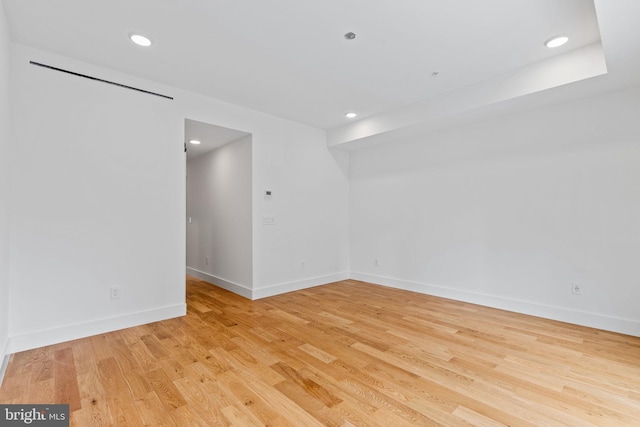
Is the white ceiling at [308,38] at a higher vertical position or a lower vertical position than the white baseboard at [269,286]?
higher

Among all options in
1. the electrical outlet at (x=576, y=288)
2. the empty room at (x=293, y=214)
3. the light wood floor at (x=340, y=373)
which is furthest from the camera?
the electrical outlet at (x=576, y=288)

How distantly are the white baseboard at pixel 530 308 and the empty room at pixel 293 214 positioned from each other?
20 mm

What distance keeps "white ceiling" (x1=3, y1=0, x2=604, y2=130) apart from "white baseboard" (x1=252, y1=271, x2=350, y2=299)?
265cm

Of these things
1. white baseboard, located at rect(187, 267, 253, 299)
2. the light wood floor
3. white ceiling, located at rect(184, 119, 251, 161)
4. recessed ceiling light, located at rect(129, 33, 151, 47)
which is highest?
recessed ceiling light, located at rect(129, 33, 151, 47)

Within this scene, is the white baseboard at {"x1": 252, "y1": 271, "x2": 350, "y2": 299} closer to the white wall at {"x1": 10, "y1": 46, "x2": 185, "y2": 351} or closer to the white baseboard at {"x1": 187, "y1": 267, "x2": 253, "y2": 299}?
the white baseboard at {"x1": 187, "y1": 267, "x2": 253, "y2": 299}

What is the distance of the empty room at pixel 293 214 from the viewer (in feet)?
6.57

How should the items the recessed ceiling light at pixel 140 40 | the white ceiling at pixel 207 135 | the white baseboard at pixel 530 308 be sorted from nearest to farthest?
the recessed ceiling light at pixel 140 40, the white baseboard at pixel 530 308, the white ceiling at pixel 207 135

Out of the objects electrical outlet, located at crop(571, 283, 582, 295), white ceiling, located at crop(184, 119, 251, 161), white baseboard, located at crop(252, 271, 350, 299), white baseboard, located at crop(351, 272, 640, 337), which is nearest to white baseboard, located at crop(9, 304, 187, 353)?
white baseboard, located at crop(252, 271, 350, 299)

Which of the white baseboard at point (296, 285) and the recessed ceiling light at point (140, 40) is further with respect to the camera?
the white baseboard at point (296, 285)

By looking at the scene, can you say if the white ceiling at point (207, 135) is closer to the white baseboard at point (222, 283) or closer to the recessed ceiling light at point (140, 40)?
the recessed ceiling light at point (140, 40)

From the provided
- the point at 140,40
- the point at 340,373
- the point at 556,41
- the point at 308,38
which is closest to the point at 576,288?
the point at 556,41

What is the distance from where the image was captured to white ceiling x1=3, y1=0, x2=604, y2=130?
2160mm

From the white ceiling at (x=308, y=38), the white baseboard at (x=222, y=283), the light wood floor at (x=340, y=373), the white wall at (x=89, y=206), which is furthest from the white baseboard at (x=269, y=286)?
the white ceiling at (x=308, y=38)

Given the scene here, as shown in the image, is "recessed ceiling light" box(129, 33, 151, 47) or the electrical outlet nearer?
"recessed ceiling light" box(129, 33, 151, 47)
